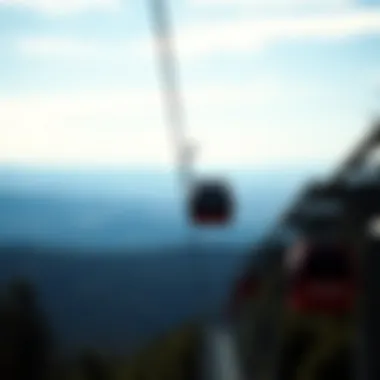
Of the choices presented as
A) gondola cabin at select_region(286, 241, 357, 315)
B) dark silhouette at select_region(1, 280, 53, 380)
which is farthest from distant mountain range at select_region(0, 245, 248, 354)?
gondola cabin at select_region(286, 241, 357, 315)

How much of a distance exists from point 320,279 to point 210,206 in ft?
5.26

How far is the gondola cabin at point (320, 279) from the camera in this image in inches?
138

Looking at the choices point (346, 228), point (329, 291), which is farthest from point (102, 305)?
point (329, 291)

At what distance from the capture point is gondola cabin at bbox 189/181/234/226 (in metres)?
5.05

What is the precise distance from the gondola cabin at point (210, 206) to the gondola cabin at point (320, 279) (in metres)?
1.32

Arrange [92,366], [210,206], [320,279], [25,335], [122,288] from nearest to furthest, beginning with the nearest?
[320,279]
[210,206]
[92,366]
[25,335]
[122,288]

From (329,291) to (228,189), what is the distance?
188cm

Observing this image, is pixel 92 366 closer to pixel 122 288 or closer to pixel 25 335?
pixel 25 335

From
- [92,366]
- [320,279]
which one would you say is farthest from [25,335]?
[320,279]

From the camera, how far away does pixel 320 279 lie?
3504 millimetres

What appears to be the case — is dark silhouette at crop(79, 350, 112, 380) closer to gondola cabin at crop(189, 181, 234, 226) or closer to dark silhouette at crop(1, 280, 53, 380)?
dark silhouette at crop(1, 280, 53, 380)

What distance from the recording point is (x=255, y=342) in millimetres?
6582

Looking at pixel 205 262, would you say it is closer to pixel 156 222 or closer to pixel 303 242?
pixel 156 222

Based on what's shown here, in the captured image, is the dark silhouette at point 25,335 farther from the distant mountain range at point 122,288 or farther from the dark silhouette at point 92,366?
the dark silhouette at point 92,366
